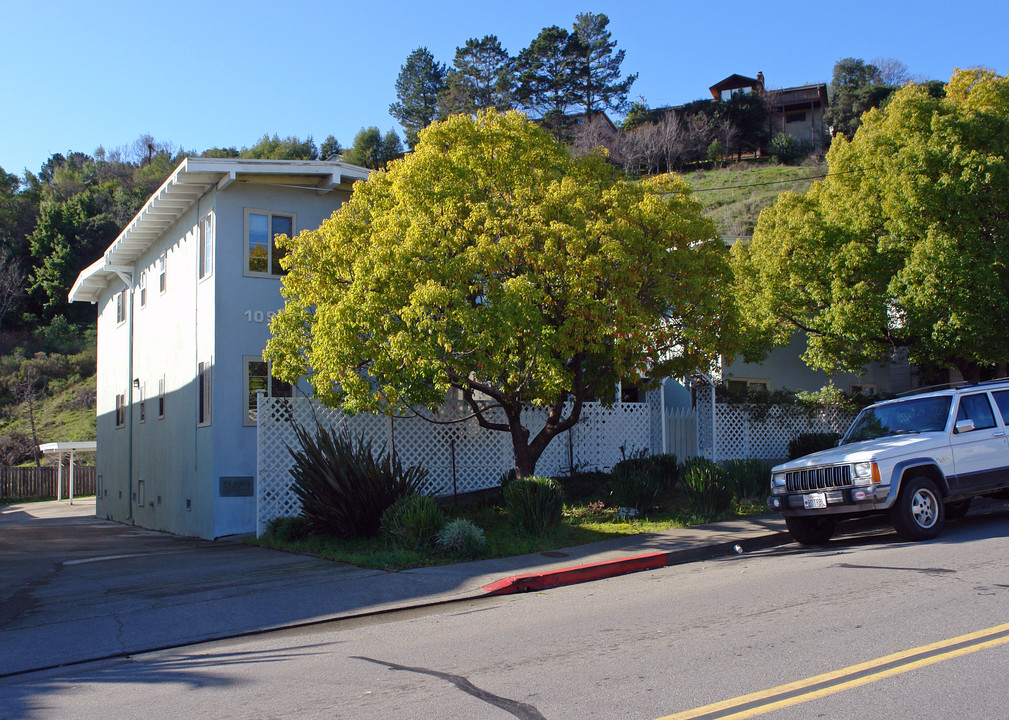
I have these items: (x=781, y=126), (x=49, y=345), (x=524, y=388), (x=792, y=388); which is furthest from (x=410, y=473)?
(x=781, y=126)

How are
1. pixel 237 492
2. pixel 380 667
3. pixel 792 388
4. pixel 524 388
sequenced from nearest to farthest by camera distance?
1. pixel 380 667
2. pixel 524 388
3. pixel 237 492
4. pixel 792 388

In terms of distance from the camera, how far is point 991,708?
4.69 metres

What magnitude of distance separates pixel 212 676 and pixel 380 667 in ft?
4.23

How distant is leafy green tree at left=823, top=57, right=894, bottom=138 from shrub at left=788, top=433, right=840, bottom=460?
168 ft

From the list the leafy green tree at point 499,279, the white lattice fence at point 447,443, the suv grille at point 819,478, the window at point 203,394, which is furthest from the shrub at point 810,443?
the window at point 203,394

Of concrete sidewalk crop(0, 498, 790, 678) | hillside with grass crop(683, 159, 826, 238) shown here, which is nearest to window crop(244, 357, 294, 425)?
concrete sidewalk crop(0, 498, 790, 678)

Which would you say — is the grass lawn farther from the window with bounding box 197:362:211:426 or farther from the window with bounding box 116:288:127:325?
A: the window with bounding box 116:288:127:325

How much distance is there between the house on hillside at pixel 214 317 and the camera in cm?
1602

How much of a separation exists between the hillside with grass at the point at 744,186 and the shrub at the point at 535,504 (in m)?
38.1

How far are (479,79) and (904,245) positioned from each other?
2032 inches

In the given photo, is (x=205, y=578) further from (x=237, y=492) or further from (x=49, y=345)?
(x=49, y=345)

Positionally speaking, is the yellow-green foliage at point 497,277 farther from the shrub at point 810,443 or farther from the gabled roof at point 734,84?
the gabled roof at point 734,84

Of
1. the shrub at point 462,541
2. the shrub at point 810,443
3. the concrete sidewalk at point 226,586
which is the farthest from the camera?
the shrub at point 810,443

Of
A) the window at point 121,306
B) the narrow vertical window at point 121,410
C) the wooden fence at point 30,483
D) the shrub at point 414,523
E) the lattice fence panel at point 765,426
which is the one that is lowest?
the wooden fence at point 30,483
